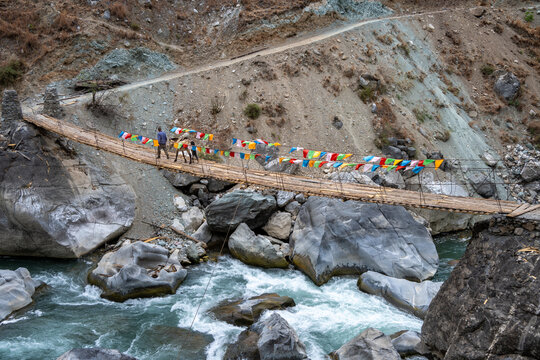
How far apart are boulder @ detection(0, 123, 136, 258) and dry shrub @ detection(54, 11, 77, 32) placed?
1181cm

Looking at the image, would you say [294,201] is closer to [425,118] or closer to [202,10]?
[425,118]

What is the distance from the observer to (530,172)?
25781 millimetres

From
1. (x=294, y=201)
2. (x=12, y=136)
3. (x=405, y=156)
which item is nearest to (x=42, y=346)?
(x=12, y=136)

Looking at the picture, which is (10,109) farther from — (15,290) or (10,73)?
(15,290)

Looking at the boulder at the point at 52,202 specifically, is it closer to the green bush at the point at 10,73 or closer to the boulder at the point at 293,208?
the boulder at the point at 293,208

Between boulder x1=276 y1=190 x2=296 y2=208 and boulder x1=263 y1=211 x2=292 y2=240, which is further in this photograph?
boulder x1=276 y1=190 x2=296 y2=208

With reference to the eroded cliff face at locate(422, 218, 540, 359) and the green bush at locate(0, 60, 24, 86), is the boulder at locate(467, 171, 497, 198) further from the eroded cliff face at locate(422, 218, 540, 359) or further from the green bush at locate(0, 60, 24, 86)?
the green bush at locate(0, 60, 24, 86)

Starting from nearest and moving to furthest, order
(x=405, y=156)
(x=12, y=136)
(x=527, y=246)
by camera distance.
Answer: (x=527, y=246), (x=12, y=136), (x=405, y=156)

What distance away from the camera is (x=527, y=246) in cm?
1151

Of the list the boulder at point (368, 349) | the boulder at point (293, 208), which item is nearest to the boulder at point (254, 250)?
the boulder at point (293, 208)

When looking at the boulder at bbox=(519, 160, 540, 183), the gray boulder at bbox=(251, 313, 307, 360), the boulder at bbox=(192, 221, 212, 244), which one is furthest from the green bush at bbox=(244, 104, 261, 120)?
the boulder at bbox=(519, 160, 540, 183)

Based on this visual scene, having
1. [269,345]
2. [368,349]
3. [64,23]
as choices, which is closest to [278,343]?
[269,345]

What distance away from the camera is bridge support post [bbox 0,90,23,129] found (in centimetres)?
1908

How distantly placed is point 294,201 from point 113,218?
7.92 m
